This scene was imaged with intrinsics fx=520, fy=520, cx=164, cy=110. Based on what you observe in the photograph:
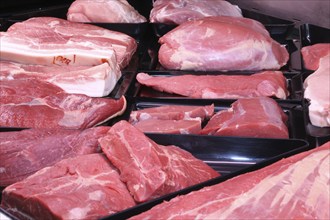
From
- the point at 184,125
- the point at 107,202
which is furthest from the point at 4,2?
the point at 107,202

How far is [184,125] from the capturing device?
8.20 feet

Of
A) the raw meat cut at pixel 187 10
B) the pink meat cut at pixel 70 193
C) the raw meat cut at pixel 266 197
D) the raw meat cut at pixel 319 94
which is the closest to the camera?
the raw meat cut at pixel 266 197

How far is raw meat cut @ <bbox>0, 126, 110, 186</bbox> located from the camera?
2129mm

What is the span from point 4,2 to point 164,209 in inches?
105

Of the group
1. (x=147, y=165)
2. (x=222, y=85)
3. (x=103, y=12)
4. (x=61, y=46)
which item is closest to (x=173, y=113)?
(x=222, y=85)

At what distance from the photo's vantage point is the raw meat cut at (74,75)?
285cm

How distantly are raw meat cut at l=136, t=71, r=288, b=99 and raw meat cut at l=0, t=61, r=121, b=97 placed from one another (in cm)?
19

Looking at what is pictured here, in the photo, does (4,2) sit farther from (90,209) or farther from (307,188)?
(307,188)

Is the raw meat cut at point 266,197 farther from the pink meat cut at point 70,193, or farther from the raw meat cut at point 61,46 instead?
the raw meat cut at point 61,46

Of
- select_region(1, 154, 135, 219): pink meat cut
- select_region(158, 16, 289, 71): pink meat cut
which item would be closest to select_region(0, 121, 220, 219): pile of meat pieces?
select_region(1, 154, 135, 219): pink meat cut

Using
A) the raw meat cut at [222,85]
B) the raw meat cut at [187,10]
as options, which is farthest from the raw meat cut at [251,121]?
the raw meat cut at [187,10]

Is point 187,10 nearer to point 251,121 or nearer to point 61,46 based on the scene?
point 61,46

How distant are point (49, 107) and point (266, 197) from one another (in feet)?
4.41

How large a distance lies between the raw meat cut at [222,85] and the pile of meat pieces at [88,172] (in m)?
0.71
